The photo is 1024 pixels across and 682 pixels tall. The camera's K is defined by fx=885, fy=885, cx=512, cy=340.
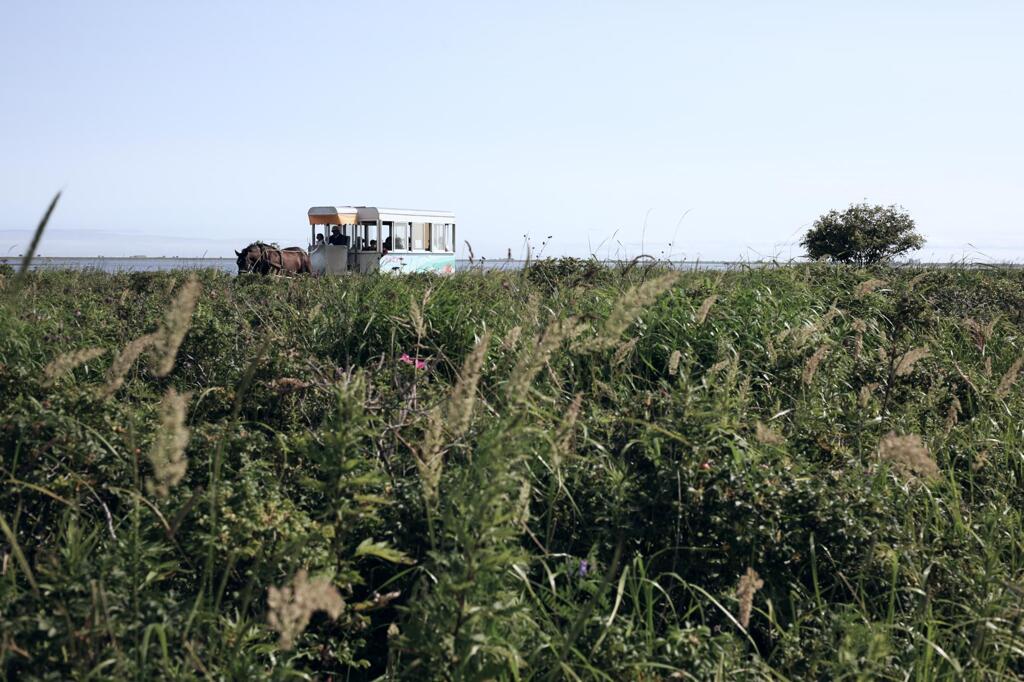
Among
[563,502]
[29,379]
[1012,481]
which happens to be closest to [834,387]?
[1012,481]

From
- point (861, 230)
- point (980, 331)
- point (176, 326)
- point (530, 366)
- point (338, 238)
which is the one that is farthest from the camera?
point (861, 230)

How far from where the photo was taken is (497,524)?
8.21 feet

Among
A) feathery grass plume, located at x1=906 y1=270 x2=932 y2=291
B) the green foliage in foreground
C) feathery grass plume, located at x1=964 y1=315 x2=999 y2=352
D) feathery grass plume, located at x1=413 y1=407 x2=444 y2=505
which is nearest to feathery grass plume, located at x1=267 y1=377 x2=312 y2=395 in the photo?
the green foliage in foreground

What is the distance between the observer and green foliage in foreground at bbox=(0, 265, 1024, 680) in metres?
2.33

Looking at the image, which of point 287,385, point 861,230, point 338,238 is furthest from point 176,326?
point 861,230

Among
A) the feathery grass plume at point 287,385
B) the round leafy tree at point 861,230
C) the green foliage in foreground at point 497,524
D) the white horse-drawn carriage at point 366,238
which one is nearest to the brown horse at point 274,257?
the white horse-drawn carriage at point 366,238

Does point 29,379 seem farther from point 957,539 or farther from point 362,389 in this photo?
point 957,539

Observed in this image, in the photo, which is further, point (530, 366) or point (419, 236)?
point (419, 236)

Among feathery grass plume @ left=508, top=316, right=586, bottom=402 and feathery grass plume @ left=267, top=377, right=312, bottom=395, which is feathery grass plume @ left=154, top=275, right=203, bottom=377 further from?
feathery grass plume @ left=267, top=377, right=312, bottom=395

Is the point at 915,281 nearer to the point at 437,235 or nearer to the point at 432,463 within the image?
the point at 432,463

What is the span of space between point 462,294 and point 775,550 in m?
3.79

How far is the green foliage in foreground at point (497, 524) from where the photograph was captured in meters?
2.33

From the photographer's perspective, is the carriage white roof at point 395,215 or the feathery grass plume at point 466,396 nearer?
the feathery grass plume at point 466,396

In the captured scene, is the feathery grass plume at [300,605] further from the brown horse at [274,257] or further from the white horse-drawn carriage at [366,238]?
the white horse-drawn carriage at [366,238]
